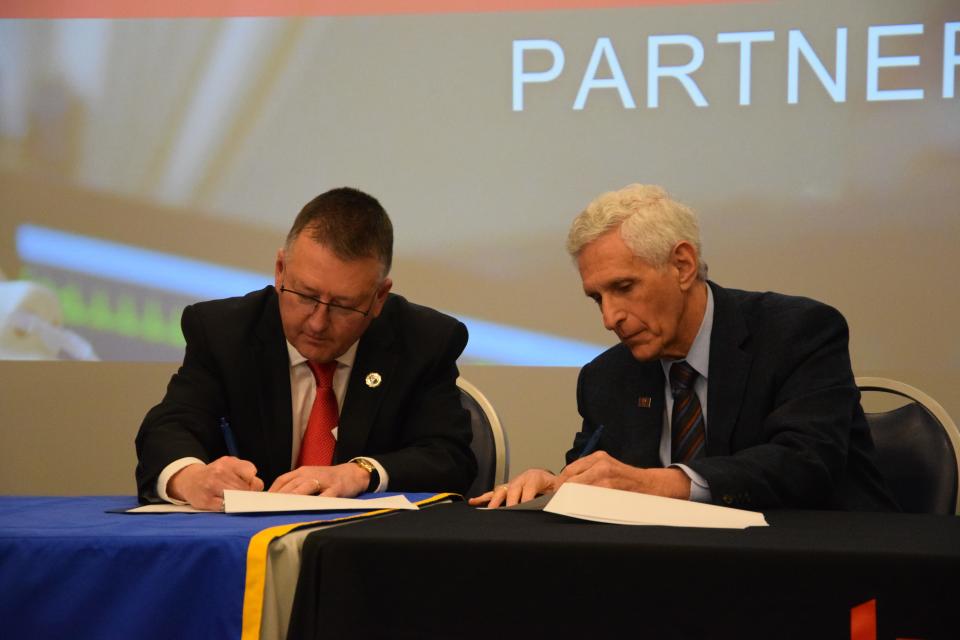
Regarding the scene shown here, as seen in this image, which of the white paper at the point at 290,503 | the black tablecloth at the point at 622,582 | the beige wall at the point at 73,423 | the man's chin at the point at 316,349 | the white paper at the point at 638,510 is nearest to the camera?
the black tablecloth at the point at 622,582

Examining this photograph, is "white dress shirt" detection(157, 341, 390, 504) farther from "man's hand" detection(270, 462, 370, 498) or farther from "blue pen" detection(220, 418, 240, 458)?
"man's hand" detection(270, 462, 370, 498)

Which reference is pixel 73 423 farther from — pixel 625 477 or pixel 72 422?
pixel 625 477

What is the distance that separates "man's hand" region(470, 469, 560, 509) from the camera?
176cm

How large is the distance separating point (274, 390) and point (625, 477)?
86cm

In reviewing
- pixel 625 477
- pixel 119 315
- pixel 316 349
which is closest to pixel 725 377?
pixel 625 477

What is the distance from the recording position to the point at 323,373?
7.49 feet

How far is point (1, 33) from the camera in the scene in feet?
13.2

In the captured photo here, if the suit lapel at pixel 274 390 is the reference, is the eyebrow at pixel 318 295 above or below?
above

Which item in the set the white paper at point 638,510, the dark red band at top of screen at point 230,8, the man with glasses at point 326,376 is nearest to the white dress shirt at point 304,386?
the man with glasses at point 326,376

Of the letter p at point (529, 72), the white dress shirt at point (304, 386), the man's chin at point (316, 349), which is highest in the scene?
the letter p at point (529, 72)

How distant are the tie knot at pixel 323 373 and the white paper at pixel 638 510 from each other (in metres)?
0.83

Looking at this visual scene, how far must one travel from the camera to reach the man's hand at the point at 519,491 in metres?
1.76

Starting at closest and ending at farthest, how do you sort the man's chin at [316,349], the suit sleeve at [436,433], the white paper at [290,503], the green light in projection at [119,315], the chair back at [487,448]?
the white paper at [290,503] < the suit sleeve at [436,433] < the man's chin at [316,349] < the chair back at [487,448] < the green light in projection at [119,315]

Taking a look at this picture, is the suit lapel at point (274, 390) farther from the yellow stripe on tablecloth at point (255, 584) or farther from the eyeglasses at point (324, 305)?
the yellow stripe on tablecloth at point (255, 584)
